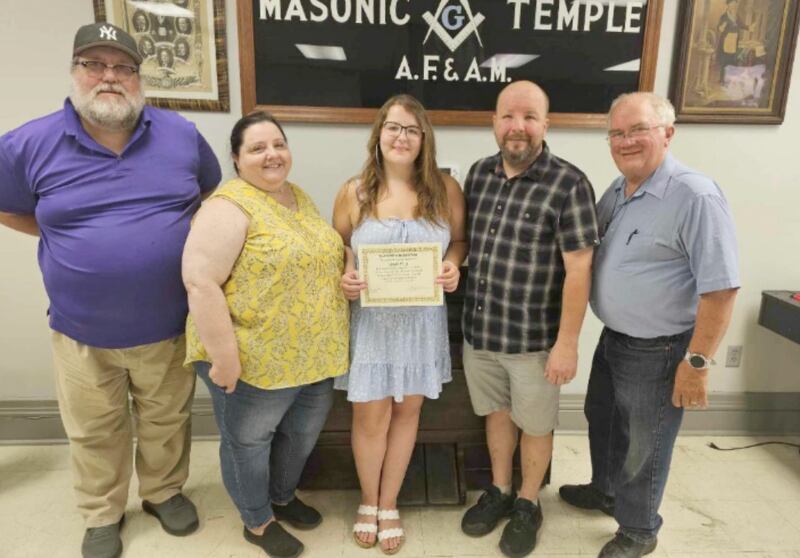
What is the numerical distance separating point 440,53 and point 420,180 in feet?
2.52

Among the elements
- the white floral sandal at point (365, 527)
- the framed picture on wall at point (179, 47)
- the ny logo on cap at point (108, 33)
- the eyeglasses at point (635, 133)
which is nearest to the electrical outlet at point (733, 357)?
the eyeglasses at point (635, 133)

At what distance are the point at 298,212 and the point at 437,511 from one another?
120cm

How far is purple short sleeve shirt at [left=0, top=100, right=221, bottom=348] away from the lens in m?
1.52

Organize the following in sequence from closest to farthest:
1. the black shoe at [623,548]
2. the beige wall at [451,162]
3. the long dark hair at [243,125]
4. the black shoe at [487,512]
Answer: the long dark hair at [243,125] → the black shoe at [623,548] → the black shoe at [487,512] → the beige wall at [451,162]

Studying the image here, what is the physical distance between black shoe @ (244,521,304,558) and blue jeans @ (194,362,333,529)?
4 centimetres

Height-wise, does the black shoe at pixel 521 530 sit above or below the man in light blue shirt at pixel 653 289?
below

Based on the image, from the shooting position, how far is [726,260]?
1357 mm

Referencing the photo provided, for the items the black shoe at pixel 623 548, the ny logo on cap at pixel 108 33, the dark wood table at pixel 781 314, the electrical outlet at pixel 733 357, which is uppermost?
the ny logo on cap at pixel 108 33

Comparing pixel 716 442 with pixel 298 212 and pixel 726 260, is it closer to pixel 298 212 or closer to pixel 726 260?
pixel 726 260

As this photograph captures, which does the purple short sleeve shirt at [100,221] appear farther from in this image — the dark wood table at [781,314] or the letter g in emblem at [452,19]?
the dark wood table at [781,314]

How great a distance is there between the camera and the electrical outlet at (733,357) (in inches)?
97.6

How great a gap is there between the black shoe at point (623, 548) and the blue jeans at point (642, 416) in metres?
0.02

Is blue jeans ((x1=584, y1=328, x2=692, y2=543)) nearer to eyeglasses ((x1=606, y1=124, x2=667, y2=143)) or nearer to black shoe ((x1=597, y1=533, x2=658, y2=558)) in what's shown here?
black shoe ((x1=597, y1=533, x2=658, y2=558))

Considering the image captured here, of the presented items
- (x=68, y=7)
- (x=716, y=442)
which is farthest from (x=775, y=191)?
(x=68, y=7)
